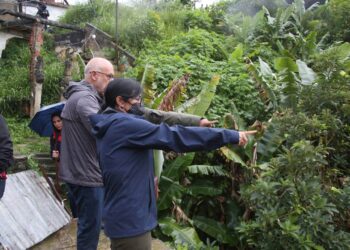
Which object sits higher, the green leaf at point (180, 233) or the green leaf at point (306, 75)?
the green leaf at point (306, 75)

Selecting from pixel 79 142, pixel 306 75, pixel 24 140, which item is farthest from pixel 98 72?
pixel 24 140

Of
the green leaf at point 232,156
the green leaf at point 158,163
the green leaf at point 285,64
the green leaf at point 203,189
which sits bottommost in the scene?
the green leaf at point 203,189

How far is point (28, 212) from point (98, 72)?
2616mm

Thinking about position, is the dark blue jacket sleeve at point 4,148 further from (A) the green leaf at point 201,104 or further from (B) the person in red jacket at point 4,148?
(A) the green leaf at point 201,104

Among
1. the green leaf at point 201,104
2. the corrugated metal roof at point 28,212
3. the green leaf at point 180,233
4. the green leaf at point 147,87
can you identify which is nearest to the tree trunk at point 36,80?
the corrugated metal roof at point 28,212

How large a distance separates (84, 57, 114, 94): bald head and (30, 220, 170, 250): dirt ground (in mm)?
2252

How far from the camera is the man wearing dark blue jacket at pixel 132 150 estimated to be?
8.82 feet

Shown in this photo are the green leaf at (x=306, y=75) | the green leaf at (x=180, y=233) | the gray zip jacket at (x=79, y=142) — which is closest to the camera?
the gray zip jacket at (x=79, y=142)

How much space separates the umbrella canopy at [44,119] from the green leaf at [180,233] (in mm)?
2162

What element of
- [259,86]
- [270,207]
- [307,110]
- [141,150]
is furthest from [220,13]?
[141,150]

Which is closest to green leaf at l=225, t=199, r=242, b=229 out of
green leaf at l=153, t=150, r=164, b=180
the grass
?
green leaf at l=153, t=150, r=164, b=180

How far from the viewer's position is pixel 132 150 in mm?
2797

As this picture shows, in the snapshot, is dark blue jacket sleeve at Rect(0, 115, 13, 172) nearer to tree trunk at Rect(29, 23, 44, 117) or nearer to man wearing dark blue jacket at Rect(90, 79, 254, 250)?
man wearing dark blue jacket at Rect(90, 79, 254, 250)

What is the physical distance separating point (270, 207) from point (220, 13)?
434 inches
